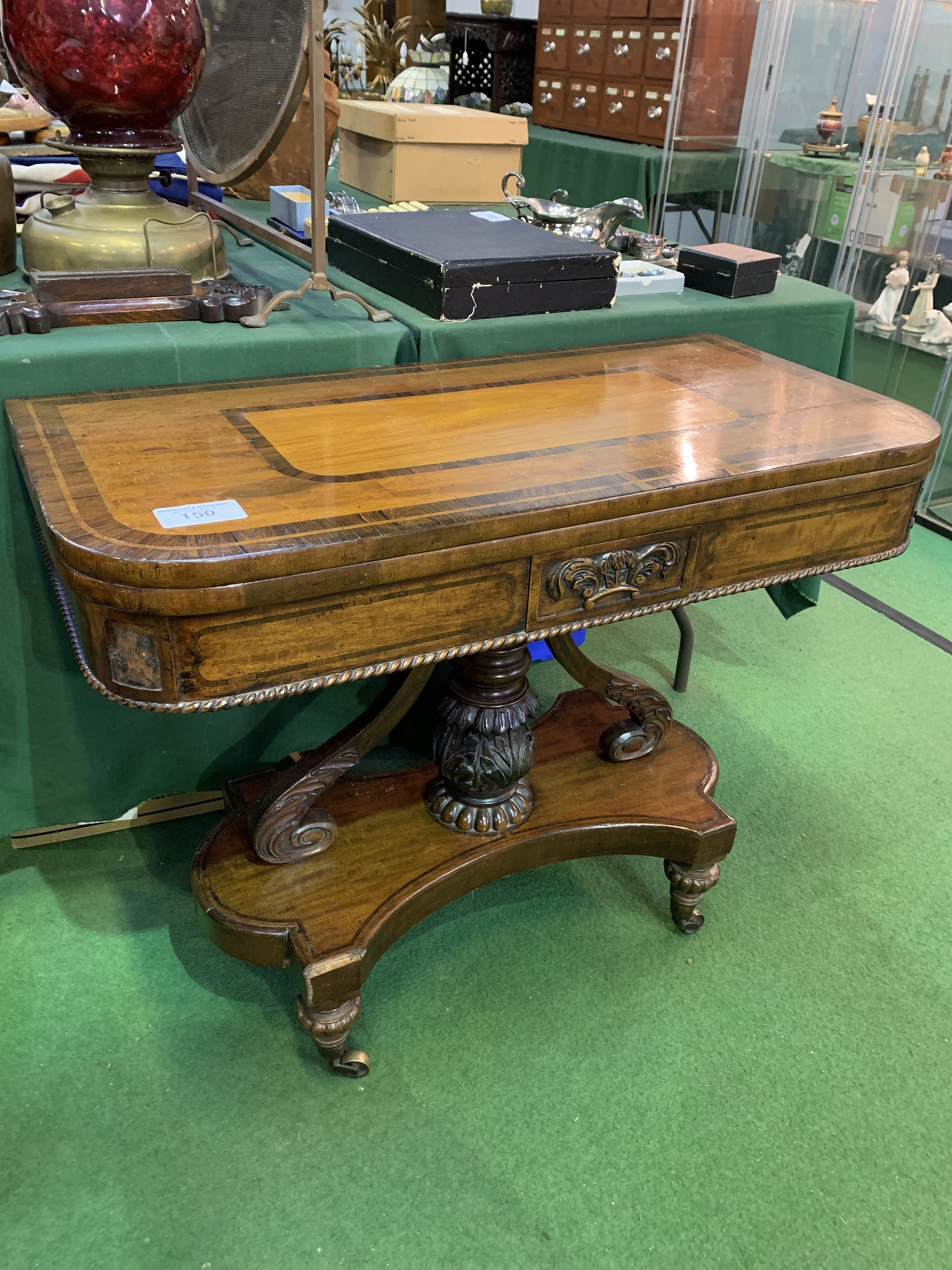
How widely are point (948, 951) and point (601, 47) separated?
3.75 meters

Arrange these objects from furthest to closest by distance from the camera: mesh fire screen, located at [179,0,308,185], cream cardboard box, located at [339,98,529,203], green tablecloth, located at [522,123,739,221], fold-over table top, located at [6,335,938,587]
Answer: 1. green tablecloth, located at [522,123,739,221]
2. cream cardboard box, located at [339,98,529,203]
3. mesh fire screen, located at [179,0,308,185]
4. fold-over table top, located at [6,335,938,587]

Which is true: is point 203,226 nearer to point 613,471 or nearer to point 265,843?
point 613,471

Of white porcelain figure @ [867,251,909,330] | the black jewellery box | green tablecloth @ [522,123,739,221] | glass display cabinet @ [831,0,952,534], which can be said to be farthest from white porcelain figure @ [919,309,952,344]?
the black jewellery box

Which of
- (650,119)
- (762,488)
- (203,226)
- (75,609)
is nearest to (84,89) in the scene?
(203,226)

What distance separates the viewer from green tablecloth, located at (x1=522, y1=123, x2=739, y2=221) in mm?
3771

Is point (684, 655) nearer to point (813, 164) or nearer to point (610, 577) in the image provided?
point (610, 577)

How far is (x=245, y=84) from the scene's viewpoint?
147cm

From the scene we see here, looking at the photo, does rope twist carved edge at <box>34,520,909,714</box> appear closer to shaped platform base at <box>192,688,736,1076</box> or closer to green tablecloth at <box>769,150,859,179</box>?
shaped platform base at <box>192,688,736,1076</box>

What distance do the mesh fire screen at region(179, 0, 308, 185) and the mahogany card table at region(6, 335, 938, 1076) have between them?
0.40 meters

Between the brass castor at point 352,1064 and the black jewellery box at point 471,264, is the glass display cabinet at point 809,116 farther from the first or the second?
the brass castor at point 352,1064

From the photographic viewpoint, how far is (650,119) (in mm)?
3887

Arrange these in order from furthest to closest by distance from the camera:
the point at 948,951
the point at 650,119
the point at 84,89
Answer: the point at 650,119 < the point at 948,951 < the point at 84,89

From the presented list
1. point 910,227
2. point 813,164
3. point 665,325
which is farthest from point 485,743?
point 813,164

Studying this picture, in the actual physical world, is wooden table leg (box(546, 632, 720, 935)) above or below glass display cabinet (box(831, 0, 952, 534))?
below
